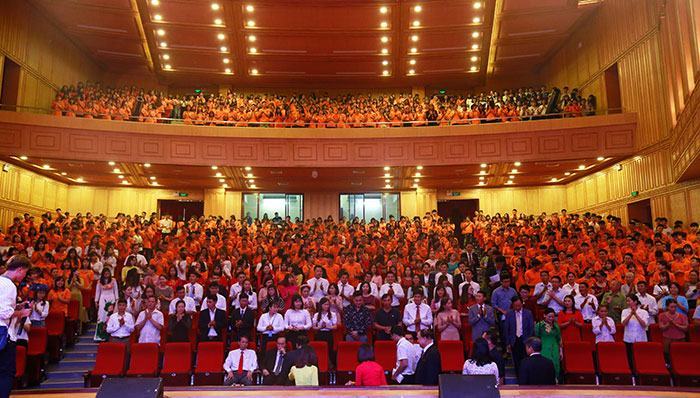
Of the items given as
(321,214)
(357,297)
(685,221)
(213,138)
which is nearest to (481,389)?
(357,297)

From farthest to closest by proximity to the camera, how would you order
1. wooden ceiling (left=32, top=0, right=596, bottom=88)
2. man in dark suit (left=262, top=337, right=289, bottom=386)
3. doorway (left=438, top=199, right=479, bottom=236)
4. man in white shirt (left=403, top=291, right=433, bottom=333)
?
doorway (left=438, top=199, right=479, bottom=236)
wooden ceiling (left=32, top=0, right=596, bottom=88)
man in white shirt (left=403, top=291, right=433, bottom=333)
man in dark suit (left=262, top=337, right=289, bottom=386)

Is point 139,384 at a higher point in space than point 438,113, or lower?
lower

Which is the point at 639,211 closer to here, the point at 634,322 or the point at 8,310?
the point at 634,322

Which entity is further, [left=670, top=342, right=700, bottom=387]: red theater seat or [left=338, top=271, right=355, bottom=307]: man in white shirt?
[left=338, top=271, right=355, bottom=307]: man in white shirt

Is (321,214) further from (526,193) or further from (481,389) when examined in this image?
(481,389)

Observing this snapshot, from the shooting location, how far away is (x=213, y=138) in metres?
14.5

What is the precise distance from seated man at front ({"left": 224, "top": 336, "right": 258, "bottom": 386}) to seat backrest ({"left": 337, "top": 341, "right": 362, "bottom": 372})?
1.12 metres

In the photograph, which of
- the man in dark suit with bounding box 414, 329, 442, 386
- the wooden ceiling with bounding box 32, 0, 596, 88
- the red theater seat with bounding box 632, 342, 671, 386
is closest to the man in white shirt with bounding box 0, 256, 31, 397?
the man in dark suit with bounding box 414, 329, 442, 386

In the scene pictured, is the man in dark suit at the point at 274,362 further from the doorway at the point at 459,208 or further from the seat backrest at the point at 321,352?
the doorway at the point at 459,208

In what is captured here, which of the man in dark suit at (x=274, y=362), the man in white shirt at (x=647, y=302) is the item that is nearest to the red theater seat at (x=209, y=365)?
the man in dark suit at (x=274, y=362)

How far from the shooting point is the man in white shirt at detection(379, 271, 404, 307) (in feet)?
27.7

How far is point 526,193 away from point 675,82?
299 inches

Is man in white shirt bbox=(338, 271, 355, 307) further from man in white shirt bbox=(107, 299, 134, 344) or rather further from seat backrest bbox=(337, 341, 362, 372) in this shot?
man in white shirt bbox=(107, 299, 134, 344)

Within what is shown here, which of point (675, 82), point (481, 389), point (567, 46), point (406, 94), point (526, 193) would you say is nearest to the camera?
point (481, 389)
